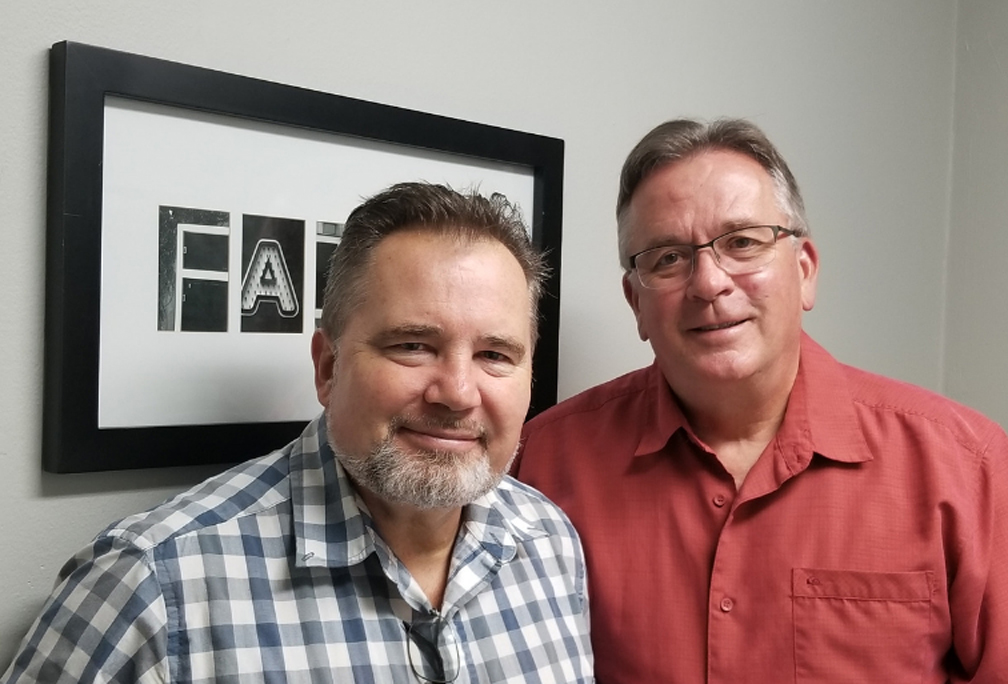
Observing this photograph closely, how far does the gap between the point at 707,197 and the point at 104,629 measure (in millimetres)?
989

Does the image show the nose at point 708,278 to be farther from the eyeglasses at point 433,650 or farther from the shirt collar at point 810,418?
the eyeglasses at point 433,650

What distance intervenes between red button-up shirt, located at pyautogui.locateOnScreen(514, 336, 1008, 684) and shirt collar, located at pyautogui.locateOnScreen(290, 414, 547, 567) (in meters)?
0.23

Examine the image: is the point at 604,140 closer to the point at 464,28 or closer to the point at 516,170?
the point at 516,170

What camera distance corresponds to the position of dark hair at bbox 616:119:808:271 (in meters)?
1.44

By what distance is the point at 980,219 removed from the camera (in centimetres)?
238

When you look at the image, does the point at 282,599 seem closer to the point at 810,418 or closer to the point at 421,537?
the point at 421,537

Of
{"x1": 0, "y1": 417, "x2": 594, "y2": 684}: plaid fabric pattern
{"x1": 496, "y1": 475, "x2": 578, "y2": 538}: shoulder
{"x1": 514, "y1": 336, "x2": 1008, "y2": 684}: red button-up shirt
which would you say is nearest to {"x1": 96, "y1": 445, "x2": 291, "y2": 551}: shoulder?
{"x1": 0, "y1": 417, "x2": 594, "y2": 684}: plaid fabric pattern

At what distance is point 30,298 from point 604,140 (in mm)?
1046

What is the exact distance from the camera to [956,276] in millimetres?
2434

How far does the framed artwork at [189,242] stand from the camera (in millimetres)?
1111

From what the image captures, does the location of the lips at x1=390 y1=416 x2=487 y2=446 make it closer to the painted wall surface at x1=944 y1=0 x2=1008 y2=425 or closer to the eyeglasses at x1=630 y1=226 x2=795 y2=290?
the eyeglasses at x1=630 y1=226 x2=795 y2=290

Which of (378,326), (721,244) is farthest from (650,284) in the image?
(378,326)

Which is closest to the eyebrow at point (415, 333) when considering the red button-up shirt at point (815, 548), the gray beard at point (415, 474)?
the gray beard at point (415, 474)

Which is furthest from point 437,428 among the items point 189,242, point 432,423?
point 189,242
